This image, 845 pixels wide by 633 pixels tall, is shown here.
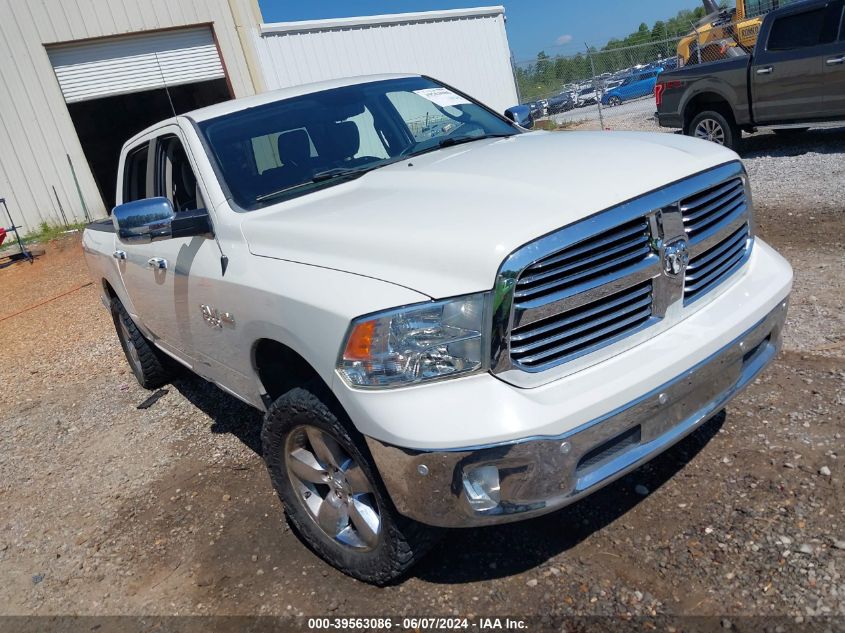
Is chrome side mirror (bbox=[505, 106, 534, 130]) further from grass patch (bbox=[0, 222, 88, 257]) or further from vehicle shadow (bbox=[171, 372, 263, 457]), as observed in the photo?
grass patch (bbox=[0, 222, 88, 257])

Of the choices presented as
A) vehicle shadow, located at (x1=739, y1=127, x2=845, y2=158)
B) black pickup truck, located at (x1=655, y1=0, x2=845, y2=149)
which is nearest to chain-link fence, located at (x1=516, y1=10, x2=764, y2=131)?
vehicle shadow, located at (x1=739, y1=127, x2=845, y2=158)

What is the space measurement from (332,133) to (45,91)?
12107 mm

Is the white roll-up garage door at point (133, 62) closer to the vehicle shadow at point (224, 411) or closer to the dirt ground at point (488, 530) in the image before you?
the vehicle shadow at point (224, 411)

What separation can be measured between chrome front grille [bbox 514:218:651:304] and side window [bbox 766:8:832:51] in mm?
8651

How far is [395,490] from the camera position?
88.7 inches

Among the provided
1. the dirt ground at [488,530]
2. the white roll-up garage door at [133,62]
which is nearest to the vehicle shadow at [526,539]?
the dirt ground at [488,530]

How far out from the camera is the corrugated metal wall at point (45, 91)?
12781 millimetres

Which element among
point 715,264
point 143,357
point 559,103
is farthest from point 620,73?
point 715,264

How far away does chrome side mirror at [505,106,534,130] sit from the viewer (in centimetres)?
430

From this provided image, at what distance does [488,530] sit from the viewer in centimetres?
293

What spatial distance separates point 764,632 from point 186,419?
382 cm

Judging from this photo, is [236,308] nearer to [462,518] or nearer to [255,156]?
[255,156]

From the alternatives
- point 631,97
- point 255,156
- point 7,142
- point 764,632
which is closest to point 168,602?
point 255,156

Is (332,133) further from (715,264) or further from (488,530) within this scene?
(488,530)
